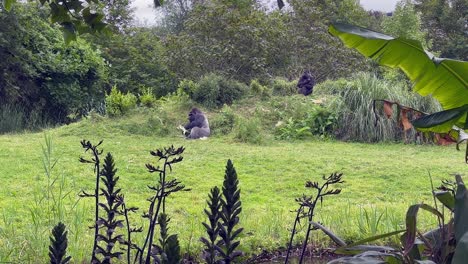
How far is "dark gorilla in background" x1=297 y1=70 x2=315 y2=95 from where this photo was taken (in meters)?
13.9

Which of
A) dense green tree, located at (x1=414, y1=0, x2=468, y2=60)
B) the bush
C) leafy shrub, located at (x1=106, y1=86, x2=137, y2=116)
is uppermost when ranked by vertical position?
dense green tree, located at (x1=414, y1=0, x2=468, y2=60)

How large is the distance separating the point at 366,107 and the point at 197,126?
3580mm

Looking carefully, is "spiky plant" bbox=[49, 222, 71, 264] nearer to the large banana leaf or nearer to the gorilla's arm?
the large banana leaf

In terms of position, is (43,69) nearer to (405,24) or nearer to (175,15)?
(405,24)

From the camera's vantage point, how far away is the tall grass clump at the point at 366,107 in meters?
11.5

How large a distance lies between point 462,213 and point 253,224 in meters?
3.20

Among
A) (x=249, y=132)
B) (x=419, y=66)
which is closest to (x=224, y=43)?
(x=249, y=132)

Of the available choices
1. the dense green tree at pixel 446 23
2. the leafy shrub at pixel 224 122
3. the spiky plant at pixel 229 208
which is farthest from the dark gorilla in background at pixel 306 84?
the dense green tree at pixel 446 23

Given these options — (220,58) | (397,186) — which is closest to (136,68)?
(220,58)

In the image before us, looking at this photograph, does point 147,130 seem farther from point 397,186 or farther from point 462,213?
point 462,213

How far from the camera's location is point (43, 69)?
15.8m

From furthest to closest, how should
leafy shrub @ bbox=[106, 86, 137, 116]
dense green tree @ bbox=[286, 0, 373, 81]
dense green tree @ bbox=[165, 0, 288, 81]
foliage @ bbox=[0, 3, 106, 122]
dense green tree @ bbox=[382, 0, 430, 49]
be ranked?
dense green tree @ bbox=[286, 0, 373, 81]
dense green tree @ bbox=[382, 0, 430, 49]
dense green tree @ bbox=[165, 0, 288, 81]
foliage @ bbox=[0, 3, 106, 122]
leafy shrub @ bbox=[106, 86, 137, 116]

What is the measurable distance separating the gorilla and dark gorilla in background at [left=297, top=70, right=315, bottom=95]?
3394 millimetres

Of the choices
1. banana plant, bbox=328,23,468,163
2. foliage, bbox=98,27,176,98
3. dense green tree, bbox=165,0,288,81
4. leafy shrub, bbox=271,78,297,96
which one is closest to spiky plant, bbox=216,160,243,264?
banana plant, bbox=328,23,468,163
